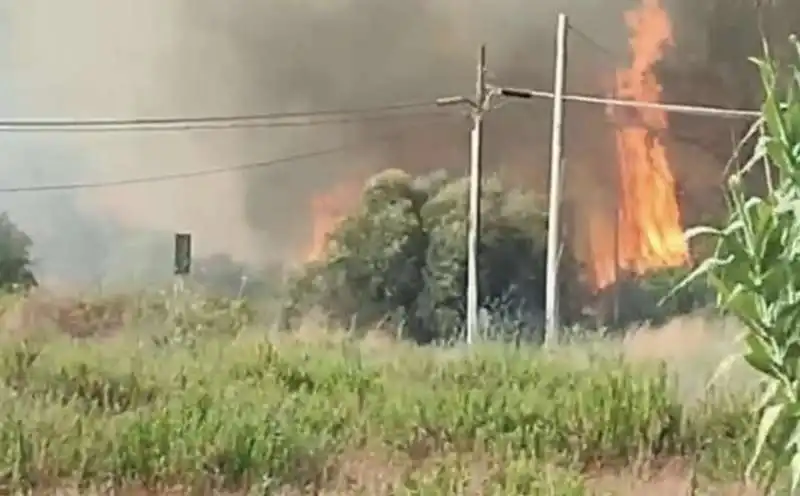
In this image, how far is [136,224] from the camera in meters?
1.28

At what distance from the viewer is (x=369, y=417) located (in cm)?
132

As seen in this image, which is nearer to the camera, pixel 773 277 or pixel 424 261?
pixel 773 277

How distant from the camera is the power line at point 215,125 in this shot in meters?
1.28

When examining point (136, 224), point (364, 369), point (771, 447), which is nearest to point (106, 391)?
point (136, 224)

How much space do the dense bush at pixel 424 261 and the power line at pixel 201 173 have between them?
45 mm

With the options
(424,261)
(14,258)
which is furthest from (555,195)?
(14,258)

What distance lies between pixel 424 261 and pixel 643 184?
0.28 m

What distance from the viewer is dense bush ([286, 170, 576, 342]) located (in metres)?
1.31

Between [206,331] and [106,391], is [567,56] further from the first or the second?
[106,391]

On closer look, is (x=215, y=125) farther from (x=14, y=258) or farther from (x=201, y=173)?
(x=14, y=258)

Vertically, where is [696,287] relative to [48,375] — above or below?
above

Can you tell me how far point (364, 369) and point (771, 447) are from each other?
0.48 metres

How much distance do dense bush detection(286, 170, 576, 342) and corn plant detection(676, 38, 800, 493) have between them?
0.19m

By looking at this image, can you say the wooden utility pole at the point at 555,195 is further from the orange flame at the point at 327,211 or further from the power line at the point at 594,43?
the orange flame at the point at 327,211
